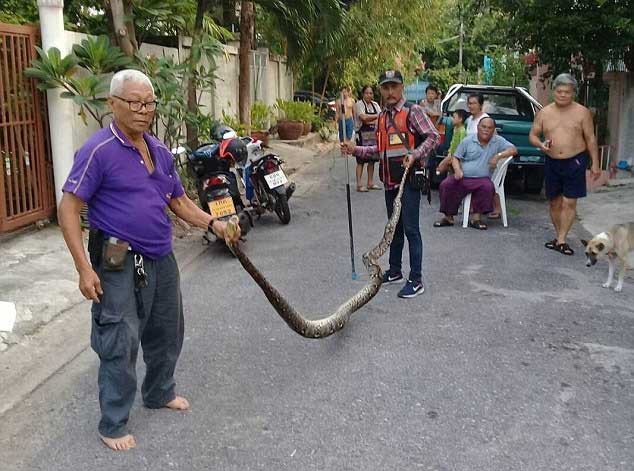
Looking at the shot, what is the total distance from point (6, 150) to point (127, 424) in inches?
171

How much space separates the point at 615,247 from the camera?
6332 mm

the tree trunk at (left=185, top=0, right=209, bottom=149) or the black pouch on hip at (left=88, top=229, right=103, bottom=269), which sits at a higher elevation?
the tree trunk at (left=185, top=0, right=209, bottom=149)

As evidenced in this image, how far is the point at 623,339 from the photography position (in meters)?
5.11

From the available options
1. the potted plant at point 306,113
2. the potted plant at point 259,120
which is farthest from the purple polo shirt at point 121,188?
the potted plant at point 306,113

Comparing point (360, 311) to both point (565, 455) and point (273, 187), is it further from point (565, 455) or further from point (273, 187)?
point (273, 187)

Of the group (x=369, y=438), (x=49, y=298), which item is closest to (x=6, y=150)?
(x=49, y=298)

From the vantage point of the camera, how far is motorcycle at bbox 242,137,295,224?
8844 millimetres

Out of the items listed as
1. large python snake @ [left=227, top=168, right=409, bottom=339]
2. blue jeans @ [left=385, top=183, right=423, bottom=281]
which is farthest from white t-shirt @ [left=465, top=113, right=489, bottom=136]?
large python snake @ [left=227, top=168, right=409, bottom=339]

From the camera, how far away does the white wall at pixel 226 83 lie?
26.7 feet

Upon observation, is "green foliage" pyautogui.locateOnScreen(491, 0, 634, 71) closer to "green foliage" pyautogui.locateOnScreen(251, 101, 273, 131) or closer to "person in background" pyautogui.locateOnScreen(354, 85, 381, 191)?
"person in background" pyautogui.locateOnScreen(354, 85, 381, 191)

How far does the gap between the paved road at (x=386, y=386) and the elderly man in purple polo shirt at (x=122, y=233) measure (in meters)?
0.41

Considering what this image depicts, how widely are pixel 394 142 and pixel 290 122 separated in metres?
13.5

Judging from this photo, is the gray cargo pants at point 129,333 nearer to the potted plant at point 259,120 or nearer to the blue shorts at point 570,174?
the blue shorts at point 570,174

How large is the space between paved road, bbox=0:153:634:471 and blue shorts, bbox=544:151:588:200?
3.30 ft
